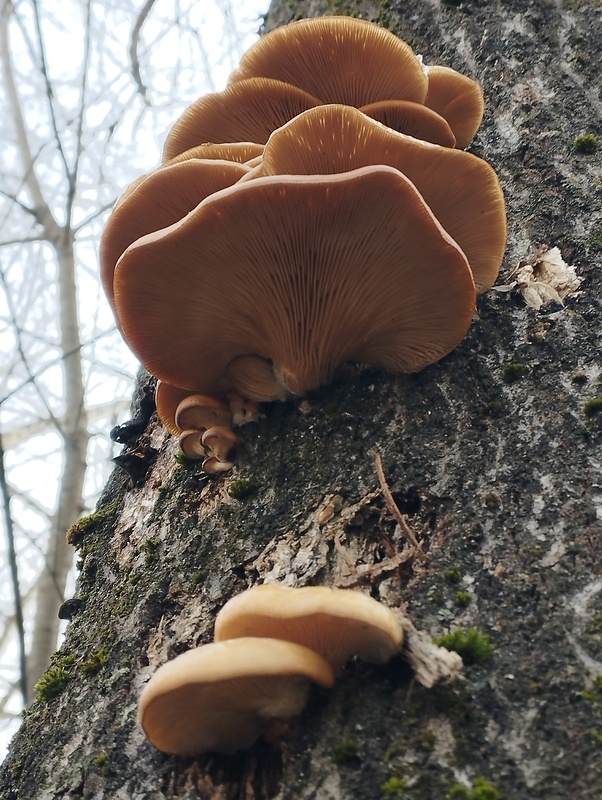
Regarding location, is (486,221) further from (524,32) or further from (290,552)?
(524,32)

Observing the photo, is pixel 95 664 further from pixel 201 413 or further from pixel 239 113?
pixel 239 113

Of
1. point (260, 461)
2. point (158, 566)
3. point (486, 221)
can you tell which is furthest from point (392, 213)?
point (158, 566)

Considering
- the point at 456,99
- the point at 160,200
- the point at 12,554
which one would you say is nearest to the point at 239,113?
the point at 160,200

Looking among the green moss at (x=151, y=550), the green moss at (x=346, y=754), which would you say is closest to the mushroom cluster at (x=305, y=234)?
the green moss at (x=151, y=550)

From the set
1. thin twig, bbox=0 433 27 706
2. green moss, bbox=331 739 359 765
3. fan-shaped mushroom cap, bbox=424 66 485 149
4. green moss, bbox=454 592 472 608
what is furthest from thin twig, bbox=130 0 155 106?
green moss, bbox=331 739 359 765

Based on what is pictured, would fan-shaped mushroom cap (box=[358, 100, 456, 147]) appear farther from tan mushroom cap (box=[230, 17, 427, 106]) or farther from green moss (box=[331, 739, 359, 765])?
green moss (box=[331, 739, 359, 765])

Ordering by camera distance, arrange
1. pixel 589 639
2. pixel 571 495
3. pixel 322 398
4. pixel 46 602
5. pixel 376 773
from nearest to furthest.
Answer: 1. pixel 376 773
2. pixel 589 639
3. pixel 571 495
4. pixel 322 398
5. pixel 46 602
